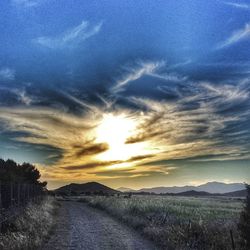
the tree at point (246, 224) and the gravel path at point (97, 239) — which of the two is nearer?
the tree at point (246, 224)

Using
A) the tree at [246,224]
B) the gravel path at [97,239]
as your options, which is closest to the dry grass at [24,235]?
the gravel path at [97,239]

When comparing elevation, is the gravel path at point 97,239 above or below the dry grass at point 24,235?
below

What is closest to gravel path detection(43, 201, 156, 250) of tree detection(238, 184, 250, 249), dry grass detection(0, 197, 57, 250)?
dry grass detection(0, 197, 57, 250)

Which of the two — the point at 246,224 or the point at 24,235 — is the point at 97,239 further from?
the point at 246,224

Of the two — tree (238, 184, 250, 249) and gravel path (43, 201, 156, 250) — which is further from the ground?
tree (238, 184, 250, 249)

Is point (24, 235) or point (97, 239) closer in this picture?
point (24, 235)

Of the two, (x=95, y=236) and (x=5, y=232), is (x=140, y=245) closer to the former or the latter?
(x=95, y=236)

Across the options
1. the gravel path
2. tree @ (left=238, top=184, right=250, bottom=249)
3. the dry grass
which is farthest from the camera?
the gravel path

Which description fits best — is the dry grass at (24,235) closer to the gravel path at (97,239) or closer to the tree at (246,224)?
the gravel path at (97,239)

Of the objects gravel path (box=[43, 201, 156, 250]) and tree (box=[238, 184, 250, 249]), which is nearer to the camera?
tree (box=[238, 184, 250, 249])

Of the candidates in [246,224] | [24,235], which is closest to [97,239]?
[24,235]

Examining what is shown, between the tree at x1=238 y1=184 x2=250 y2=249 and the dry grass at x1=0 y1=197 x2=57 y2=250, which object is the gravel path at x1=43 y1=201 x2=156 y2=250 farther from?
the tree at x1=238 y1=184 x2=250 y2=249

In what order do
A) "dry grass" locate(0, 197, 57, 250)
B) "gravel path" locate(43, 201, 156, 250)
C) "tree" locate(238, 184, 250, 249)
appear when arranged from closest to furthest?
"tree" locate(238, 184, 250, 249) → "dry grass" locate(0, 197, 57, 250) → "gravel path" locate(43, 201, 156, 250)

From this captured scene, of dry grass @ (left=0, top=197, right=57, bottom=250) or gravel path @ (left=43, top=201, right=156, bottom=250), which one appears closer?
dry grass @ (left=0, top=197, right=57, bottom=250)
